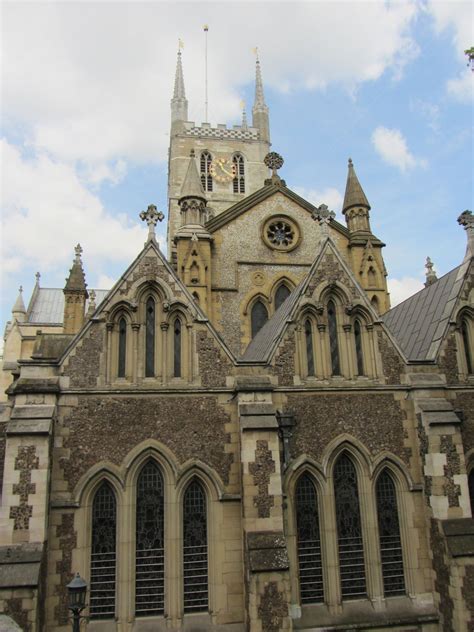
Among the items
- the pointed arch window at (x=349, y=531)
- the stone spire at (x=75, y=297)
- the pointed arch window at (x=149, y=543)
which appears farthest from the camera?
the stone spire at (x=75, y=297)

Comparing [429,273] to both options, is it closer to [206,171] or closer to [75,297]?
[75,297]

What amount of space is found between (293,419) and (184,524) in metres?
3.08

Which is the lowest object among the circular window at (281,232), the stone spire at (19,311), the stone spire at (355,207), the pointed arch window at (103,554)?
the pointed arch window at (103,554)

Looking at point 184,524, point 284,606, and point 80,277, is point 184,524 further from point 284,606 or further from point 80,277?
point 80,277

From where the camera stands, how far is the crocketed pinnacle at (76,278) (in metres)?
28.4

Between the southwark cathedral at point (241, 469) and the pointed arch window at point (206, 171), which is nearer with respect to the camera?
the southwark cathedral at point (241, 469)

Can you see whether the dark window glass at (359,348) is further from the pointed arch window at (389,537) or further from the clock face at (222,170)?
the clock face at (222,170)

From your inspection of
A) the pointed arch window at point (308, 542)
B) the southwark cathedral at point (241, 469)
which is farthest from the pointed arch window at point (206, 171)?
the pointed arch window at point (308, 542)

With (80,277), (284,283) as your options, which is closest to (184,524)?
(284,283)

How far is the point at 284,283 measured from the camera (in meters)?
20.2

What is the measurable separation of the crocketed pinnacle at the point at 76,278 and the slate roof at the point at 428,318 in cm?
1784

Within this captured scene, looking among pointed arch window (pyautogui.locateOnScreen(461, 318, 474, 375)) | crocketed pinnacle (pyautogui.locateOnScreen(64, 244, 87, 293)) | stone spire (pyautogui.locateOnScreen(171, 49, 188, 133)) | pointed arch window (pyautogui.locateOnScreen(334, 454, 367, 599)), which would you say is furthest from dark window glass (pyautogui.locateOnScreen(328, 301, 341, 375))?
stone spire (pyautogui.locateOnScreen(171, 49, 188, 133))

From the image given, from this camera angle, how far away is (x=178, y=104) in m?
57.2

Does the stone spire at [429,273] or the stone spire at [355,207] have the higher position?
the stone spire at [355,207]
